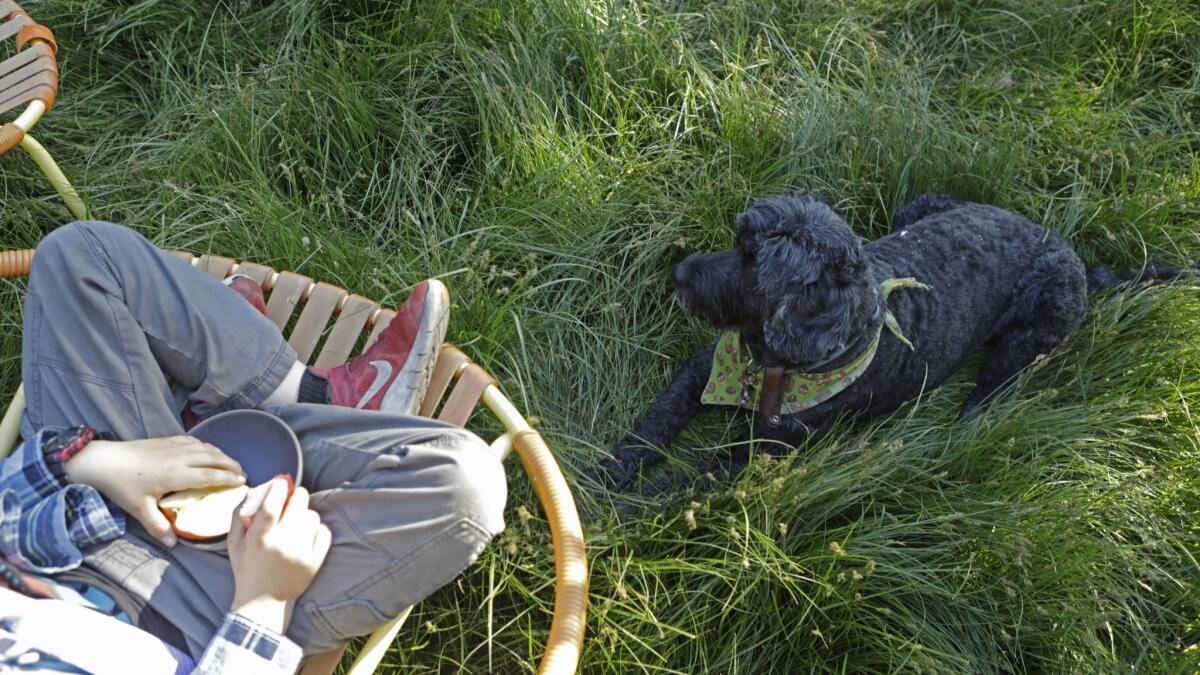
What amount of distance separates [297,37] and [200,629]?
7.75 feet

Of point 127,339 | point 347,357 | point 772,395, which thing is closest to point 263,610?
point 127,339

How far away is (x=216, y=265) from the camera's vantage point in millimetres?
2645

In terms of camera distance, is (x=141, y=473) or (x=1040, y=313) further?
(x=1040, y=313)

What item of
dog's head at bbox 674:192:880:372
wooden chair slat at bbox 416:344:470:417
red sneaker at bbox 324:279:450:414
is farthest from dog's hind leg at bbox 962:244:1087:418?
red sneaker at bbox 324:279:450:414

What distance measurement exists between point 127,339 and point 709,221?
188 cm

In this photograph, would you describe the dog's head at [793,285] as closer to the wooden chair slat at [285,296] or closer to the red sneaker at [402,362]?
the red sneaker at [402,362]

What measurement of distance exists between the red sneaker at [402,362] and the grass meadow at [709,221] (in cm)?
45

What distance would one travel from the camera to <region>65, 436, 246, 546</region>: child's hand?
6.27 ft

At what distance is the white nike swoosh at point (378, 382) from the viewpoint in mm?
2259

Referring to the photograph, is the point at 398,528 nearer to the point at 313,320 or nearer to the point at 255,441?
the point at 255,441

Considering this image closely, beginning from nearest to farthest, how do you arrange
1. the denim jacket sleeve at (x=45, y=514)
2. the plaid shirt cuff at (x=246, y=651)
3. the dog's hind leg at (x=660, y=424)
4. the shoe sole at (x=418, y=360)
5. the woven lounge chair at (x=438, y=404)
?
1. the plaid shirt cuff at (x=246, y=651)
2. the denim jacket sleeve at (x=45, y=514)
3. the woven lounge chair at (x=438, y=404)
4. the shoe sole at (x=418, y=360)
5. the dog's hind leg at (x=660, y=424)

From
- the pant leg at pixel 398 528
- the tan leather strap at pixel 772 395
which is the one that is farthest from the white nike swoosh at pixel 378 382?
the tan leather strap at pixel 772 395

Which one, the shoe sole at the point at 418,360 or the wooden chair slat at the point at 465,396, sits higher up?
the shoe sole at the point at 418,360

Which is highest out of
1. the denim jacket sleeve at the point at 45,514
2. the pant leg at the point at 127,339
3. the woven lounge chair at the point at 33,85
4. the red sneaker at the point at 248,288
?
the woven lounge chair at the point at 33,85
